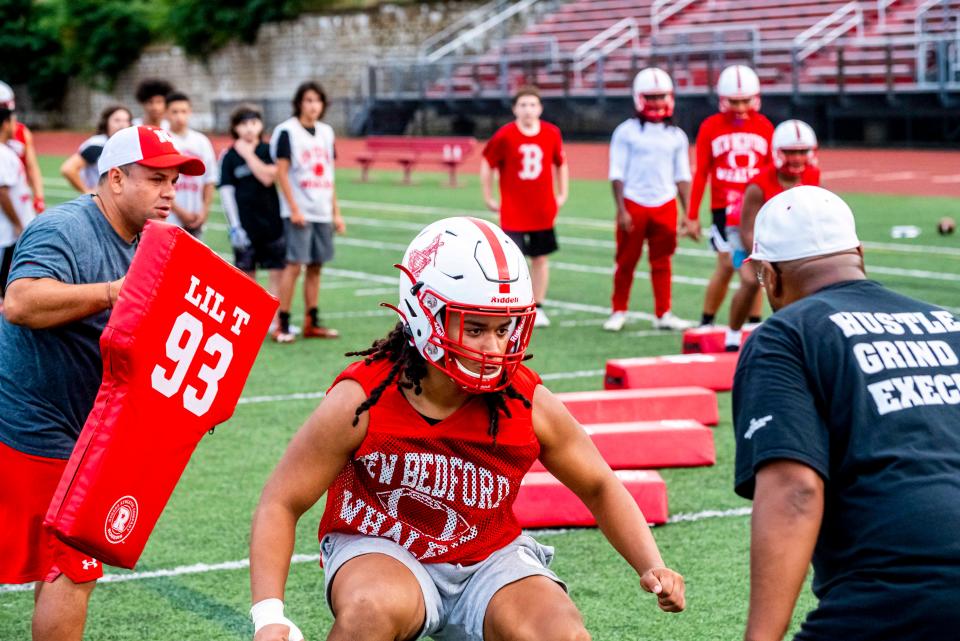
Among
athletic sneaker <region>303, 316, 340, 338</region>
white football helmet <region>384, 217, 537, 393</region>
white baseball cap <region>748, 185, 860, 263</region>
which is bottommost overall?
athletic sneaker <region>303, 316, 340, 338</region>

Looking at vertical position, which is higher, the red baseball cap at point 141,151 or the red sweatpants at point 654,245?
the red baseball cap at point 141,151

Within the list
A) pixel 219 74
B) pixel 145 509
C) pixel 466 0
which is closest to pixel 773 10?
pixel 466 0

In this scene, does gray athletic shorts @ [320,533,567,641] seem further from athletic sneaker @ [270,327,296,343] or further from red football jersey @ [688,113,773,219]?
athletic sneaker @ [270,327,296,343]

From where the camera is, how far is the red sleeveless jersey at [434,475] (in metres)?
4.07

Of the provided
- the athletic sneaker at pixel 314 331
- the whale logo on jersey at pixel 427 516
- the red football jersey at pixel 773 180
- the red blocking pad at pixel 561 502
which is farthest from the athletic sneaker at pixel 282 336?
the whale logo on jersey at pixel 427 516

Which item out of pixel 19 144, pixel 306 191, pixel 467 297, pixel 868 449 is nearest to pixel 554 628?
pixel 467 297

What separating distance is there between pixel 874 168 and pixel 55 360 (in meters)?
25.0

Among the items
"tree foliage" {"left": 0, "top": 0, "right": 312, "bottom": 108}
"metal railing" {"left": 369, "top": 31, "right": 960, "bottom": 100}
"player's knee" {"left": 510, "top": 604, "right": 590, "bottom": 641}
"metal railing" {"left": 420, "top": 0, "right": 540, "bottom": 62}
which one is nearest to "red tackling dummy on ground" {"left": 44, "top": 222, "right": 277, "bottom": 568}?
"player's knee" {"left": 510, "top": 604, "right": 590, "bottom": 641}

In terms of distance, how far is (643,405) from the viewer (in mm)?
8648

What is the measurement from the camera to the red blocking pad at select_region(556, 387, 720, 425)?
8.46 m

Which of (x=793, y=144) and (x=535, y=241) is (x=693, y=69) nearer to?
(x=535, y=241)

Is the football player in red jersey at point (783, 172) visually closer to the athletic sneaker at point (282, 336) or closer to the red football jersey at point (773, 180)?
the red football jersey at point (773, 180)

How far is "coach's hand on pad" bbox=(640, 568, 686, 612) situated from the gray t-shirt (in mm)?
2136

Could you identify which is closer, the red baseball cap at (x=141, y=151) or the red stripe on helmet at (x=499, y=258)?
the red stripe on helmet at (x=499, y=258)
